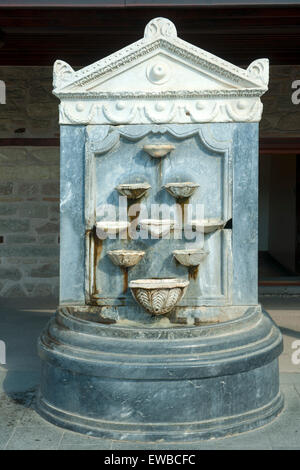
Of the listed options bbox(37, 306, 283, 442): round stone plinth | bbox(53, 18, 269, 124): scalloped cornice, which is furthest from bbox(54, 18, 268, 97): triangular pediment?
bbox(37, 306, 283, 442): round stone plinth

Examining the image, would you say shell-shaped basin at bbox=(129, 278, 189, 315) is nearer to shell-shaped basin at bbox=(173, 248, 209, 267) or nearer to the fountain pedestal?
the fountain pedestal

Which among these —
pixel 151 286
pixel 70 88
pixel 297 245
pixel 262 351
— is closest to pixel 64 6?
pixel 70 88

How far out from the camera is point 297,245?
9859mm

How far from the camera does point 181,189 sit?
392 centimetres

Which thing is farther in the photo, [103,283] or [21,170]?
[21,170]

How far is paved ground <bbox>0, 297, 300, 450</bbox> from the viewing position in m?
3.37

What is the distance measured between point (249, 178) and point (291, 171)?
6909 mm

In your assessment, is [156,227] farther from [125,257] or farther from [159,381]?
[159,381]

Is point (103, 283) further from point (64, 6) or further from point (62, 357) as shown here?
point (64, 6)

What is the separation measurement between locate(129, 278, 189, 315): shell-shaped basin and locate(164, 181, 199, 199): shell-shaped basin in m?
0.57
